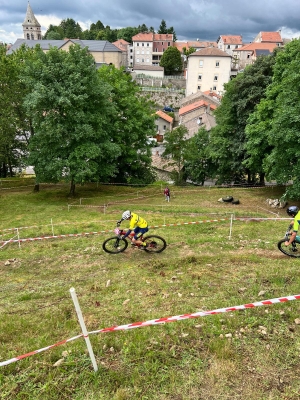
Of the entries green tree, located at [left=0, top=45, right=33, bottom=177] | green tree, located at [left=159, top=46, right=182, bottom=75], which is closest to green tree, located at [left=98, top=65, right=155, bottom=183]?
green tree, located at [left=0, top=45, right=33, bottom=177]

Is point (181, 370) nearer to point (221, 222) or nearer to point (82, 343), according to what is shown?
point (82, 343)

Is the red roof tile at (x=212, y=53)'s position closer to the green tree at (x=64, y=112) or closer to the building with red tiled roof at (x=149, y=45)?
the building with red tiled roof at (x=149, y=45)

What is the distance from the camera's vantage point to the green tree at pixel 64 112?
19.4m

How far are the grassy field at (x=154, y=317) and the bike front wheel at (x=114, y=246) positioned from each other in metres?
0.27

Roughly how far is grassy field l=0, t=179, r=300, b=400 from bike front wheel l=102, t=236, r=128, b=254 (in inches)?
10.8

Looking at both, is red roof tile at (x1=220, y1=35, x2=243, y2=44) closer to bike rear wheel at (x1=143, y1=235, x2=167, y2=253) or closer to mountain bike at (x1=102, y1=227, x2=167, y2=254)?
bike rear wheel at (x1=143, y1=235, x2=167, y2=253)

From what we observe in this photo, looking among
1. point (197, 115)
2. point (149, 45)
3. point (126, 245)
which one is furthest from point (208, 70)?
point (126, 245)

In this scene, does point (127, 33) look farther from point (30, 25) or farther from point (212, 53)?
point (212, 53)

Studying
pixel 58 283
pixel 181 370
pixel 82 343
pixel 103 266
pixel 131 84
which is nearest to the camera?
pixel 181 370

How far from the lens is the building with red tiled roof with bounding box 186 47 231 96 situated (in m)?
73.9

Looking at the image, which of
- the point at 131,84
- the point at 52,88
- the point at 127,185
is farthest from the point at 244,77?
the point at 52,88

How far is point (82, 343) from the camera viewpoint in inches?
210

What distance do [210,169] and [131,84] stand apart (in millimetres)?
14157

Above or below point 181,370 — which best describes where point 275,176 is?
above
